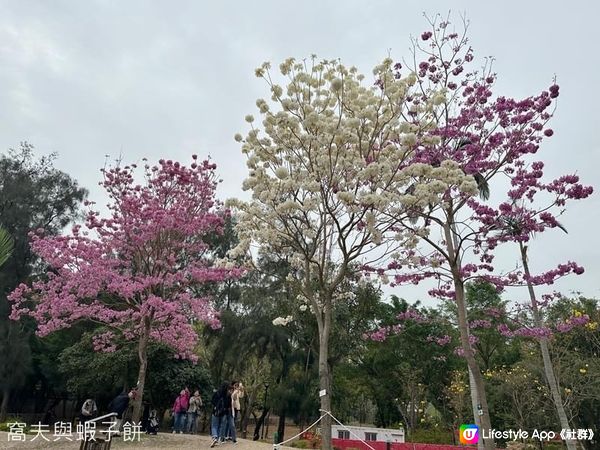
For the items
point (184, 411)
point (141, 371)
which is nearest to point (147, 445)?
point (141, 371)

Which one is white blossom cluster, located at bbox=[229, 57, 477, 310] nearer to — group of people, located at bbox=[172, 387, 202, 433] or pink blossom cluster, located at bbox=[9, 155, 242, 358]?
pink blossom cluster, located at bbox=[9, 155, 242, 358]

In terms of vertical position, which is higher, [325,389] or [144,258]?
[144,258]

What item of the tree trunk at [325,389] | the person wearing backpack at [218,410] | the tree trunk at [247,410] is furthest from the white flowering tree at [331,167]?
the tree trunk at [247,410]

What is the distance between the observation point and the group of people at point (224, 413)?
9992 mm

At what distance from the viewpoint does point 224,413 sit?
1012 centimetres

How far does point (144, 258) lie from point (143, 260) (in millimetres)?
60

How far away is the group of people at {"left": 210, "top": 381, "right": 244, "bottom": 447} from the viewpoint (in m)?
9.99

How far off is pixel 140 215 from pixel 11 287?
1315 cm

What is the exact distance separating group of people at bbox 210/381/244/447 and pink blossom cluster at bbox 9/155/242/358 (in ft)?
8.06

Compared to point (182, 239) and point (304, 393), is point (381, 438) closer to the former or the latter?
point (304, 393)

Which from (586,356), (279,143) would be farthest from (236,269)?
(586,356)

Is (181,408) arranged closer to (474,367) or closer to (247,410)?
(474,367)

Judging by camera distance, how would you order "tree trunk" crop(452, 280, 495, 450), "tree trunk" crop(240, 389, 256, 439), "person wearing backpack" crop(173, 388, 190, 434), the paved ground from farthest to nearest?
"tree trunk" crop(240, 389, 256, 439) → "person wearing backpack" crop(173, 388, 190, 434) → the paved ground → "tree trunk" crop(452, 280, 495, 450)

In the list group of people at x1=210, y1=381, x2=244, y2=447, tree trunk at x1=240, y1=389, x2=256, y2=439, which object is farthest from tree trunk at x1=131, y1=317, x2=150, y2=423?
tree trunk at x1=240, y1=389, x2=256, y2=439
